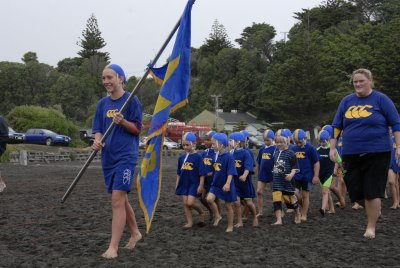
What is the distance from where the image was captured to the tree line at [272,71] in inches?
2611

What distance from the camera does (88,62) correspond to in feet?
382

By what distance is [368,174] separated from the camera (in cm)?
727

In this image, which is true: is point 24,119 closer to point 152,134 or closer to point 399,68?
point 399,68

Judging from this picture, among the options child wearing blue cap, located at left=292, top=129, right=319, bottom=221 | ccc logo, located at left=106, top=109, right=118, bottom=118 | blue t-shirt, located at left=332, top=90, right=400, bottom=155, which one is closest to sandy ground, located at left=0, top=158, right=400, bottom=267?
child wearing blue cap, located at left=292, top=129, right=319, bottom=221

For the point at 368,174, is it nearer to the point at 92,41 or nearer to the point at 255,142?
the point at 255,142

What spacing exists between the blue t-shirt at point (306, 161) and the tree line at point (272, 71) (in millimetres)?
41622

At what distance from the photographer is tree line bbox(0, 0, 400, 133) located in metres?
66.3

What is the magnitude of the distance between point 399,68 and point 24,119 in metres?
35.1

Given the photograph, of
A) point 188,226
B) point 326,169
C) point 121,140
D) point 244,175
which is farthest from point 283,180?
point 121,140

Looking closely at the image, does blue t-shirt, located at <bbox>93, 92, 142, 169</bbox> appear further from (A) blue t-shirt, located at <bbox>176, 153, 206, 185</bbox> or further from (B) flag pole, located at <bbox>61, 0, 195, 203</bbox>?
(A) blue t-shirt, located at <bbox>176, 153, 206, 185</bbox>

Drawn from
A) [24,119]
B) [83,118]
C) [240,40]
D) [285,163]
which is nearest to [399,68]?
[24,119]

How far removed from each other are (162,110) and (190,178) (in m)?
2.66

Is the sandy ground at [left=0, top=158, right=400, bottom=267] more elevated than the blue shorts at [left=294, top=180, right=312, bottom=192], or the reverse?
the blue shorts at [left=294, top=180, right=312, bottom=192]

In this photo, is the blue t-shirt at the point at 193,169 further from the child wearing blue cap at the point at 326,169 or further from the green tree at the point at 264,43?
the green tree at the point at 264,43
